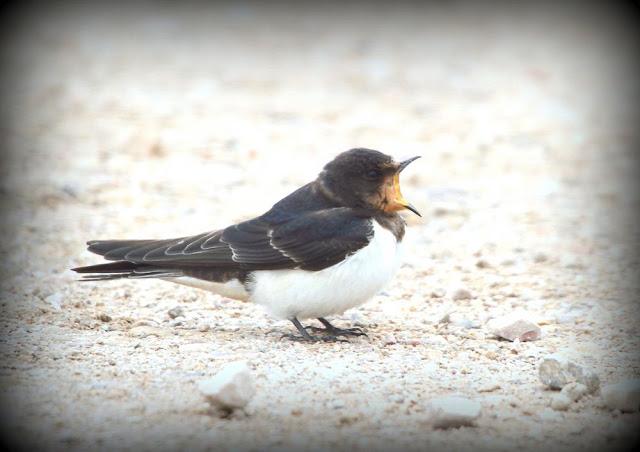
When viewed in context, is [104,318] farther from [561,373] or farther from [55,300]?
[561,373]

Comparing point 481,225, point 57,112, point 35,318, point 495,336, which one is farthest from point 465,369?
point 57,112

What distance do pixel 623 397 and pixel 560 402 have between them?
27cm

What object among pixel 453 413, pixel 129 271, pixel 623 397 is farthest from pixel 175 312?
pixel 623 397

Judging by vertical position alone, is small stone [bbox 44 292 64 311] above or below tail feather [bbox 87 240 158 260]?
below

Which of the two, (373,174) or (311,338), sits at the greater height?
(373,174)

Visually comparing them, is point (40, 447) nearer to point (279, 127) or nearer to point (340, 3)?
point (279, 127)

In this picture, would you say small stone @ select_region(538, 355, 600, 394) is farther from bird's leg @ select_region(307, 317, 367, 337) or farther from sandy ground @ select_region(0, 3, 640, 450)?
bird's leg @ select_region(307, 317, 367, 337)

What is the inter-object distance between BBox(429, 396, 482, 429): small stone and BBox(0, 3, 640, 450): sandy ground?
0.04 meters

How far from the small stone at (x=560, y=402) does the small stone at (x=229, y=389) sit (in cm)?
132

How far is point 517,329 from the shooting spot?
5.89m

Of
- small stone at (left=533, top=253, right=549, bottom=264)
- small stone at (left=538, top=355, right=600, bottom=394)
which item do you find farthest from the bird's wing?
small stone at (left=533, top=253, right=549, bottom=264)

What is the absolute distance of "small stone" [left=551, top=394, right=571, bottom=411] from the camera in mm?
4820

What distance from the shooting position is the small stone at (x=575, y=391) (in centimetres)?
490

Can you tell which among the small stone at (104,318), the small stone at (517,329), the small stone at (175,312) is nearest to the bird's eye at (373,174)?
the small stone at (517,329)
